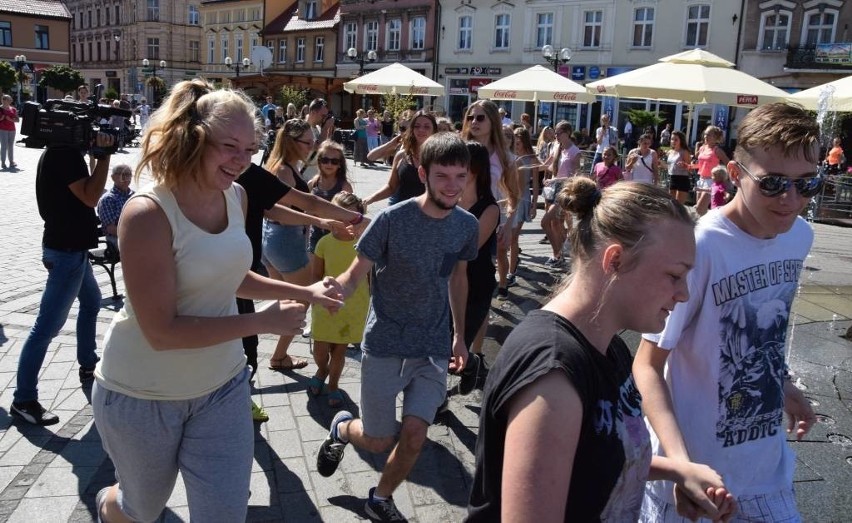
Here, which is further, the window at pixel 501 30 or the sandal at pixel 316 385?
the window at pixel 501 30

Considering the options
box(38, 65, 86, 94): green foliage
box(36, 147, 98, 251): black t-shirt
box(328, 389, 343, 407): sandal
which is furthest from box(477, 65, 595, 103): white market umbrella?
box(38, 65, 86, 94): green foliage

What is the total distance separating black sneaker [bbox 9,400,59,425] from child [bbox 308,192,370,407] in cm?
157

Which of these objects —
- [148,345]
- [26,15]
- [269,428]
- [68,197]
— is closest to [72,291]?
[68,197]

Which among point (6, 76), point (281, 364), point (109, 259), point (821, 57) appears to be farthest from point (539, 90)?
point (6, 76)

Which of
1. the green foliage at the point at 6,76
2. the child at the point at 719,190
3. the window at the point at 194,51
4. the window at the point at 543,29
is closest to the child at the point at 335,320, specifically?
the child at the point at 719,190

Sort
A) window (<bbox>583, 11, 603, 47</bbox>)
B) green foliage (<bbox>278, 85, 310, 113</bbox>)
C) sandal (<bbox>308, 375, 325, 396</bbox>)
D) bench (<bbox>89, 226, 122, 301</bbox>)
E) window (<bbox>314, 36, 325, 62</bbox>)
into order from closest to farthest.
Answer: sandal (<bbox>308, 375, 325, 396</bbox>)
bench (<bbox>89, 226, 122, 301</bbox>)
green foliage (<bbox>278, 85, 310, 113</bbox>)
window (<bbox>583, 11, 603, 47</bbox>)
window (<bbox>314, 36, 325, 62</bbox>)

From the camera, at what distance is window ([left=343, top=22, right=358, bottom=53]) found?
46625 mm

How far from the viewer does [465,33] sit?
39.8 m

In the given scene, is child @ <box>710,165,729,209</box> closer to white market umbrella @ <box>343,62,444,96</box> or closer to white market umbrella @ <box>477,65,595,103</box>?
white market umbrella @ <box>477,65,595,103</box>

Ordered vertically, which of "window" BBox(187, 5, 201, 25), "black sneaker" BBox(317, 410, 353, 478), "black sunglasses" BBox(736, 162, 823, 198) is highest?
"window" BBox(187, 5, 201, 25)

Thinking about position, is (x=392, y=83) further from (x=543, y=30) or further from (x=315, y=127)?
(x=543, y=30)

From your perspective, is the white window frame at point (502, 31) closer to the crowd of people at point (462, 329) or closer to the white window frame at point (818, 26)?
the white window frame at point (818, 26)

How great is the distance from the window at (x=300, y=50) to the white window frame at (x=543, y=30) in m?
22.1

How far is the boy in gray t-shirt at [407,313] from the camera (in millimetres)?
3350
